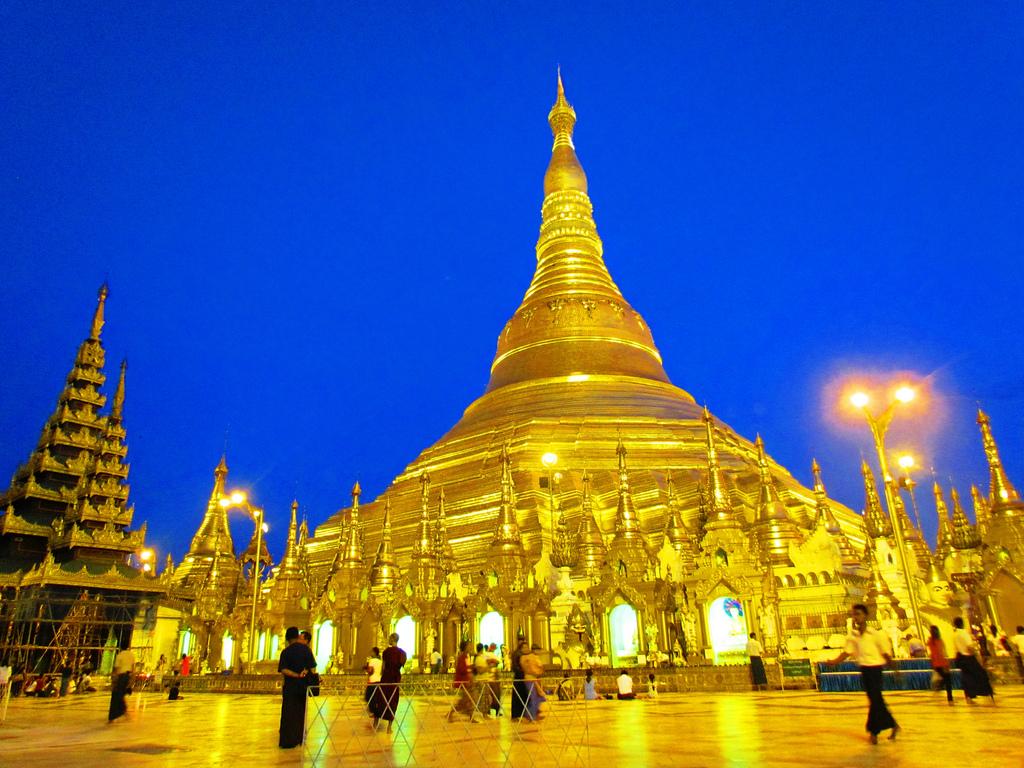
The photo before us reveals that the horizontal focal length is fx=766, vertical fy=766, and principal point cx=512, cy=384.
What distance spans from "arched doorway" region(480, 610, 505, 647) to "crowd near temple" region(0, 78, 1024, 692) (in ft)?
0.21

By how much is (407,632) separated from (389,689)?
Answer: 17.8 m

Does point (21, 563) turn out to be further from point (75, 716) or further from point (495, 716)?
point (495, 716)

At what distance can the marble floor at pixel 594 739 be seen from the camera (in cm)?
591

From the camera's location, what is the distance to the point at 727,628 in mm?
20875

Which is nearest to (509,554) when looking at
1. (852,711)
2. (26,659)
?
(852,711)

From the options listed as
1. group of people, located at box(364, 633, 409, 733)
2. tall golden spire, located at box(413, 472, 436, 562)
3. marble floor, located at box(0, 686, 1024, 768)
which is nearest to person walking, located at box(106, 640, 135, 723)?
marble floor, located at box(0, 686, 1024, 768)

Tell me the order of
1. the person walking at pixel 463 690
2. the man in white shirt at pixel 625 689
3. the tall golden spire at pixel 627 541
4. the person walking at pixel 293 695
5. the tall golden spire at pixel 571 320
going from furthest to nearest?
the tall golden spire at pixel 571 320, the tall golden spire at pixel 627 541, the man in white shirt at pixel 625 689, the person walking at pixel 463 690, the person walking at pixel 293 695

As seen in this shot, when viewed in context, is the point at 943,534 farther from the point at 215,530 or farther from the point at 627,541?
the point at 215,530

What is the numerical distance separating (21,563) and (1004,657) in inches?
1427

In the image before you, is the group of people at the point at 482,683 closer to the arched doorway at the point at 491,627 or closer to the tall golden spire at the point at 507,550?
the arched doorway at the point at 491,627

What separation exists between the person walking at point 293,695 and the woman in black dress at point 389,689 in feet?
3.75

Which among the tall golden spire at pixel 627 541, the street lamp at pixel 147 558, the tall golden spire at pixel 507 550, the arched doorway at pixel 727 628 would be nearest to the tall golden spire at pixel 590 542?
the tall golden spire at pixel 627 541

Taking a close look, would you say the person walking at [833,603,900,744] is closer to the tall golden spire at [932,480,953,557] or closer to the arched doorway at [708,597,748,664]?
the arched doorway at [708,597,748,664]

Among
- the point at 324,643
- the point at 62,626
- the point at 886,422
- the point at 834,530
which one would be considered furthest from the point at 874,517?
the point at 62,626
